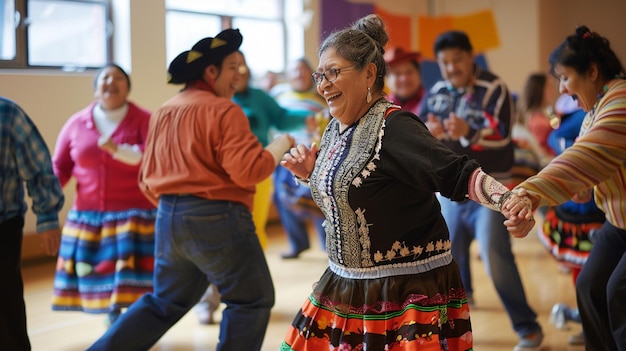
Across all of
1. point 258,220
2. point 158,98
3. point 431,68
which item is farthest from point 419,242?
point 431,68

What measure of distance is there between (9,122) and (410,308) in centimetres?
167

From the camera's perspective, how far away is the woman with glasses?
2195mm

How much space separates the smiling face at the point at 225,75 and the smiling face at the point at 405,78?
1.73 m

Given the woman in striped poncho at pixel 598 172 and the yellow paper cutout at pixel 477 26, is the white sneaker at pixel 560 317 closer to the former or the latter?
the woman in striped poncho at pixel 598 172

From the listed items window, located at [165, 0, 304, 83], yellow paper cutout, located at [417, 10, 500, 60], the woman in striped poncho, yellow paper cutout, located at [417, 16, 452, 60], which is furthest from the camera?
yellow paper cutout, located at [417, 10, 500, 60]

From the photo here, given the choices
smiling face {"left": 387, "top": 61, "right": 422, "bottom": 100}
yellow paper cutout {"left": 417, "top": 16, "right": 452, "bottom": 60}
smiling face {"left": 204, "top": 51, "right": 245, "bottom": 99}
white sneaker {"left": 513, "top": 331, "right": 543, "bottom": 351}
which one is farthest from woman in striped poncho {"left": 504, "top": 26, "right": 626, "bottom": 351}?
yellow paper cutout {"left": 417, "top": 16, "right": 452, "bottom": 60}

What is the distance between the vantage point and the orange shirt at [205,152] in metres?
3.00

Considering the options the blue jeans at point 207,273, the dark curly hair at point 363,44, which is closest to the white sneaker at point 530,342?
the blue jeans at point 207,273

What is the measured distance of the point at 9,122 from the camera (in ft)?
9.53

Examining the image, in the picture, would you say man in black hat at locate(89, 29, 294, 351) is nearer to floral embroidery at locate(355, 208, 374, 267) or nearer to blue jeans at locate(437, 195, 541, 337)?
floral embroidery at locate(355, 208, 374, 267)

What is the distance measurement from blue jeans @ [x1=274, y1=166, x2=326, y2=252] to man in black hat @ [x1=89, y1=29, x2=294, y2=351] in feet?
8.69

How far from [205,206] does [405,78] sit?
210 cm

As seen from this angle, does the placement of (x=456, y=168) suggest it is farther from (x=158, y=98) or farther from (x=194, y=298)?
(x=158, y=98)

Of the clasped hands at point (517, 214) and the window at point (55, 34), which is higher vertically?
the window at point (55, 34)
